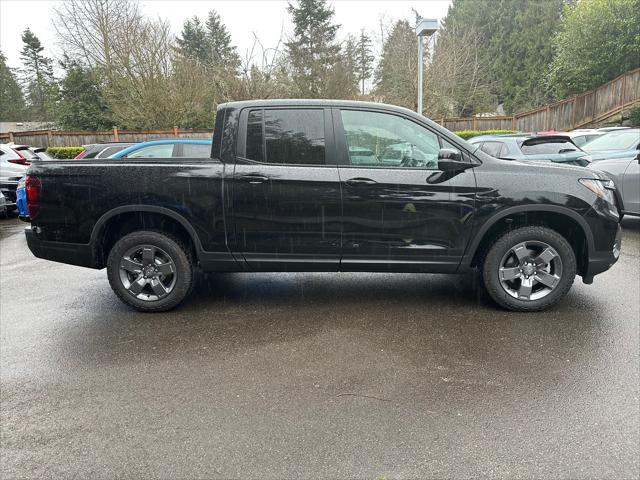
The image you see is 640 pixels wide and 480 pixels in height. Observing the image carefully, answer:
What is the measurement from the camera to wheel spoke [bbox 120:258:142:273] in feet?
13.9

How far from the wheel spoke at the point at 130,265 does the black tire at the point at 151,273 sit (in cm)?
2

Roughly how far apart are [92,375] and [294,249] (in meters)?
1.90

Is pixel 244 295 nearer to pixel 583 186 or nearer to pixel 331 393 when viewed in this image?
pixel 331 393

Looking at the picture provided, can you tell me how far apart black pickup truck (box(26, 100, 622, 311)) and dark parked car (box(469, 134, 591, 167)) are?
4.75m

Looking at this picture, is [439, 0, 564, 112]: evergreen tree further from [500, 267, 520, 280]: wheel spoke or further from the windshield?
[500, 267, 520, 280]: wheel spoke

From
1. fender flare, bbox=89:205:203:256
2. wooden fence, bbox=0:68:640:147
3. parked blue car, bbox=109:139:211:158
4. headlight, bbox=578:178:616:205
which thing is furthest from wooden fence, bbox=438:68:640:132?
fender flare, bbox=89:205:203:256

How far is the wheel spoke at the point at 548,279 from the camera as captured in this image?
4.15 metres

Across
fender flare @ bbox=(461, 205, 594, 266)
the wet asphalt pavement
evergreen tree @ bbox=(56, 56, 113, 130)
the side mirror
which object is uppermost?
evergreen tree @ bbox=(56, 56, 113, 130)

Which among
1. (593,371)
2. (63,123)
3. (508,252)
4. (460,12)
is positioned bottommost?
(593,371)

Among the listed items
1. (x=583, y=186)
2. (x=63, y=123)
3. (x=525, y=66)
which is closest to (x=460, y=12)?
Result: (x=525, y=66)

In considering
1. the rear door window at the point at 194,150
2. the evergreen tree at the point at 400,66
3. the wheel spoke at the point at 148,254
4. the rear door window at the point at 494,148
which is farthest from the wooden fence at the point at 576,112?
the wheel spoke at the point at 148,254

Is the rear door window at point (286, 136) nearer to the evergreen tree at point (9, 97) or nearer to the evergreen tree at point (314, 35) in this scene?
the evergreen tree at point (314, 35)

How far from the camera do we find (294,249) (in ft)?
13.7

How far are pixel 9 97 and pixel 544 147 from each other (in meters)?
57.4
